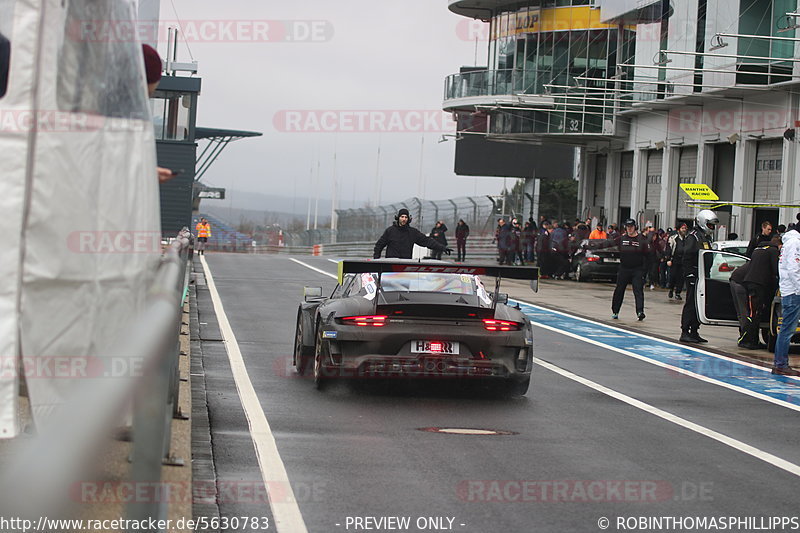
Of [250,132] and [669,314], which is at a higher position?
[250,132]

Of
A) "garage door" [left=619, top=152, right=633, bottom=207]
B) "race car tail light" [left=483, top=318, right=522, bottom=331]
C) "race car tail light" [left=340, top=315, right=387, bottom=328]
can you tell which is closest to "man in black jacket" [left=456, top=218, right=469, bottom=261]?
"garage door" [left=619, top=152, right=633, bottom=207]

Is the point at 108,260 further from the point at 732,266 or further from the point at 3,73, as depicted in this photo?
the point at 732,266

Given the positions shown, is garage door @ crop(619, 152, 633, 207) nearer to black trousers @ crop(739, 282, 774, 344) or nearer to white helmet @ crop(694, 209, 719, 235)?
white helmet @ crop(694, 209, 719, 235)

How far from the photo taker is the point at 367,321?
10367 mm

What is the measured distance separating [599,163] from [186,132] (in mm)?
27067

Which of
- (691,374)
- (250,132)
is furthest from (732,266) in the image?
(250,132)

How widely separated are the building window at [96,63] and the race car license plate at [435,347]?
6069 millimetres

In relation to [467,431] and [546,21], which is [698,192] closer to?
[467,431]

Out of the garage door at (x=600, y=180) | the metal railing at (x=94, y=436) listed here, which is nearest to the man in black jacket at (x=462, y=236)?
the garage door at (x=600, y=180)

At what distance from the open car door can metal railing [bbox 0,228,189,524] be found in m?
15.1

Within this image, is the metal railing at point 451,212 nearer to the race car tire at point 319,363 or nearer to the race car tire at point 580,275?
the race car tire at point 580,275

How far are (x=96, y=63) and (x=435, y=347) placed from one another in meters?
6.44

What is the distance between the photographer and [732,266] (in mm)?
17422

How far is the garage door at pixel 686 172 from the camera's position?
130ft
